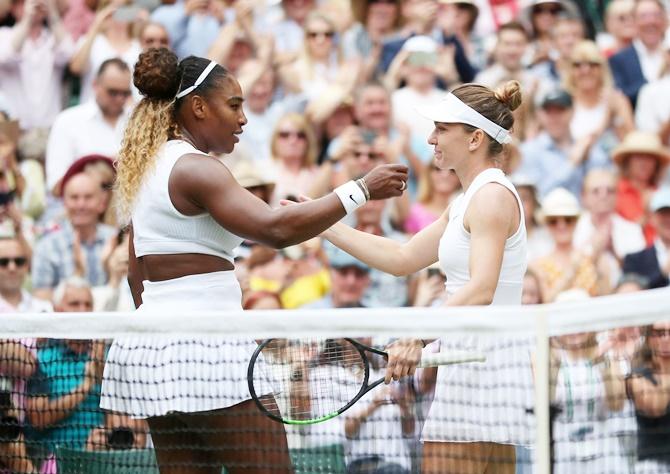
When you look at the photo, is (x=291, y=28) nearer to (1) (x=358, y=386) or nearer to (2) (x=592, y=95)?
(2) (x=592, y=95)

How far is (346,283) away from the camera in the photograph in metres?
8.39

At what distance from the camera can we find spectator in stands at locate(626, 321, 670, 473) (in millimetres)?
4937

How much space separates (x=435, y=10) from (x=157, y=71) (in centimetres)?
583

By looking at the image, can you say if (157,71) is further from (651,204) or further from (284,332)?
(651,204)

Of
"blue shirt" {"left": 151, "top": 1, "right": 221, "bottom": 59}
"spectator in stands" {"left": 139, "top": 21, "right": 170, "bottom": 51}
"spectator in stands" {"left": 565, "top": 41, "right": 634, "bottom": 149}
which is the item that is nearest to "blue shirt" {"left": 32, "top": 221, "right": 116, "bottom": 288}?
"spectator in stands" {"left": 139, "top": 21, "right": 170, "bottom": 51}

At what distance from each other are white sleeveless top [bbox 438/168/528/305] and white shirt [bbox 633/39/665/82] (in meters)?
5.41

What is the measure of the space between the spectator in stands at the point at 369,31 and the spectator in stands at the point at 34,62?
2174 millimetres

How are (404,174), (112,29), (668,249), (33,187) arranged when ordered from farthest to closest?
(112,29) → (33,187) → (668,249) → (404,174)

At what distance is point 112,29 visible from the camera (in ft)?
33.1

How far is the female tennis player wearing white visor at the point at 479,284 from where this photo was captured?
4.55 metres

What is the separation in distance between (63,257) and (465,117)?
4516 mm

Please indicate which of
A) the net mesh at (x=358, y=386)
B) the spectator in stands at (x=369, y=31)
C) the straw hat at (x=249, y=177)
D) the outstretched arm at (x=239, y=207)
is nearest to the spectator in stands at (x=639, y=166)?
the spectator in stands at (x=369, y=31)

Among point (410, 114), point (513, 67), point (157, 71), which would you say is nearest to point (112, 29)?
point (410, 114)

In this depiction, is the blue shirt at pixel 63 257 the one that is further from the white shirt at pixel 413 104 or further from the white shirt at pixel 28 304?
the white shirt at pixel 413 104
